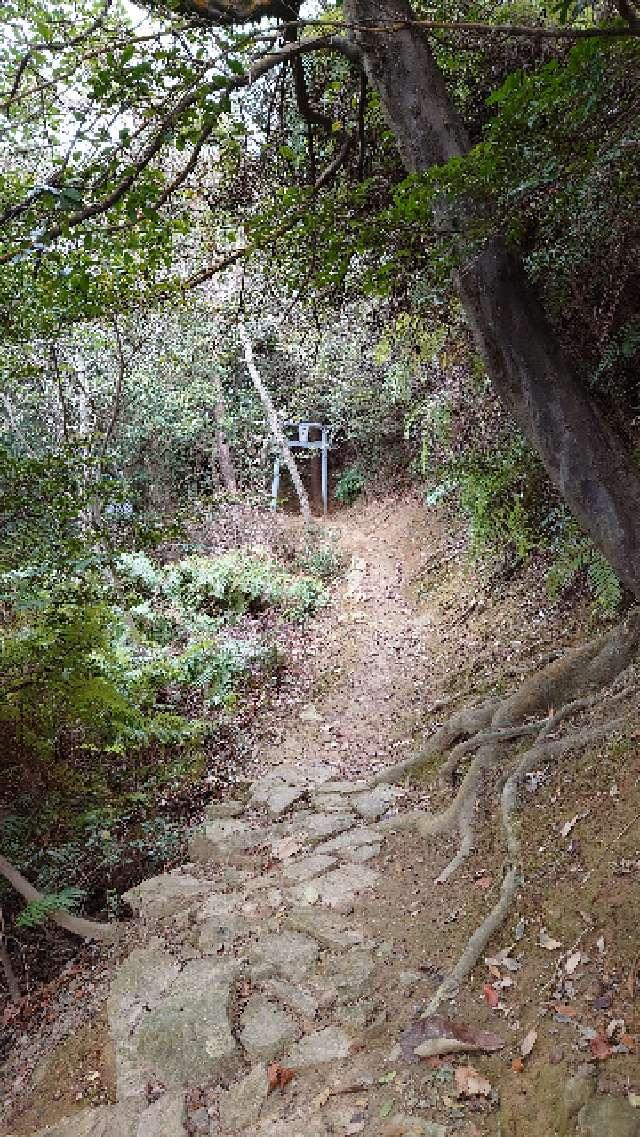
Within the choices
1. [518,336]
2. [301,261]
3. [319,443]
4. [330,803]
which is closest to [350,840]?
[330,803]

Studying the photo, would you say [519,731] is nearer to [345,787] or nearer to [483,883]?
[483,883]

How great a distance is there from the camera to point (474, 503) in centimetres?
884

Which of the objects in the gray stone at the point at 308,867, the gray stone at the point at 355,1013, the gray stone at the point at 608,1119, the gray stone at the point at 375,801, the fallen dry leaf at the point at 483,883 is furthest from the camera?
the gray stone at the point at 375,801

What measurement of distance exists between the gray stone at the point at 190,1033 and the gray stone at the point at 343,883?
84 cm

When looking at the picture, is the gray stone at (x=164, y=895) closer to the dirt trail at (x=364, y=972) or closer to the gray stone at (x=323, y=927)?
the dirt trail at (x=364, y=972)

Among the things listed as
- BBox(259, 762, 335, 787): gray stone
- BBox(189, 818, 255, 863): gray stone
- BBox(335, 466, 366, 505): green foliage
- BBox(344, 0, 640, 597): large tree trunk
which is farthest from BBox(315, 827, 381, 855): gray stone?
BBox(335, 466, 366, 505): green foliage

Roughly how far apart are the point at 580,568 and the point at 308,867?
3599 millimetres

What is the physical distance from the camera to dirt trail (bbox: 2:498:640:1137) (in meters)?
2.95

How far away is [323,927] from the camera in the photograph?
15.0 feet

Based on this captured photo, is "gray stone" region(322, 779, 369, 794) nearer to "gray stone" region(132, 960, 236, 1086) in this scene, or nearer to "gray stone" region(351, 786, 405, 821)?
"gray stone" region(351, 786, 405, 821)

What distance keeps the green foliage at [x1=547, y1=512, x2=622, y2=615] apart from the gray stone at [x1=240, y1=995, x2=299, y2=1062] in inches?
153

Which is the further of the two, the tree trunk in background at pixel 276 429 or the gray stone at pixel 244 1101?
the tree trunk in background at pixel 276 429

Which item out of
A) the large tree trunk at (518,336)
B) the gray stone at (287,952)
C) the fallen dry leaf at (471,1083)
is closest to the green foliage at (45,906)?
the gray stone at (287,952)

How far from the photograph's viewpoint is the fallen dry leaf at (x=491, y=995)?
3.36 metres
